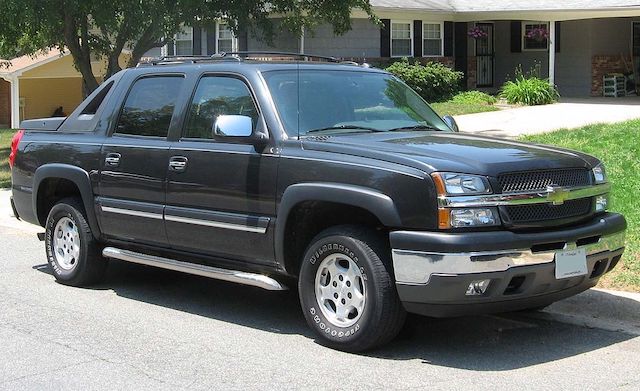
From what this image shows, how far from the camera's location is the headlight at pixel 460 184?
18.0 feet

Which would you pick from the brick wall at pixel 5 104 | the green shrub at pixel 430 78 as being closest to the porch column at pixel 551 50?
the green shrub at pixel 430 78

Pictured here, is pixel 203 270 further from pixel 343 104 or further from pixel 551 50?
pixel 551 50

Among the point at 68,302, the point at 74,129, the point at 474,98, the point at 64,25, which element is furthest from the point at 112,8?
the point at 474,98

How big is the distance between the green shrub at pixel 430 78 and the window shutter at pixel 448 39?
Answer: 2.13m

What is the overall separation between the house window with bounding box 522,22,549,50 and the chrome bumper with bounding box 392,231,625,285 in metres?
23.2

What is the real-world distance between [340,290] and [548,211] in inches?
57.2

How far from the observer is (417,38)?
27.3 meters

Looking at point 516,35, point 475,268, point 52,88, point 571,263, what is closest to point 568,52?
point 516,35

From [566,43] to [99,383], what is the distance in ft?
80.4

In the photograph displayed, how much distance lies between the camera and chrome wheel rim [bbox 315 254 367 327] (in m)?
5.95

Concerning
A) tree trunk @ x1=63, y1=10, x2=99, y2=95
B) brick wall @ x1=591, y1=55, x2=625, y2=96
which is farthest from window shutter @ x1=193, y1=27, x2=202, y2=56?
brick wall @ x1=591, y1=55, x2=625, y2=96

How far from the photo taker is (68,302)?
24.8ft

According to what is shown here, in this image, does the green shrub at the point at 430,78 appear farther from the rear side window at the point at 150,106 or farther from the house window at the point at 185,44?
the rear side window at the point at 150,106

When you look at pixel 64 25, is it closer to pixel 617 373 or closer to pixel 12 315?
pixel 12 315
